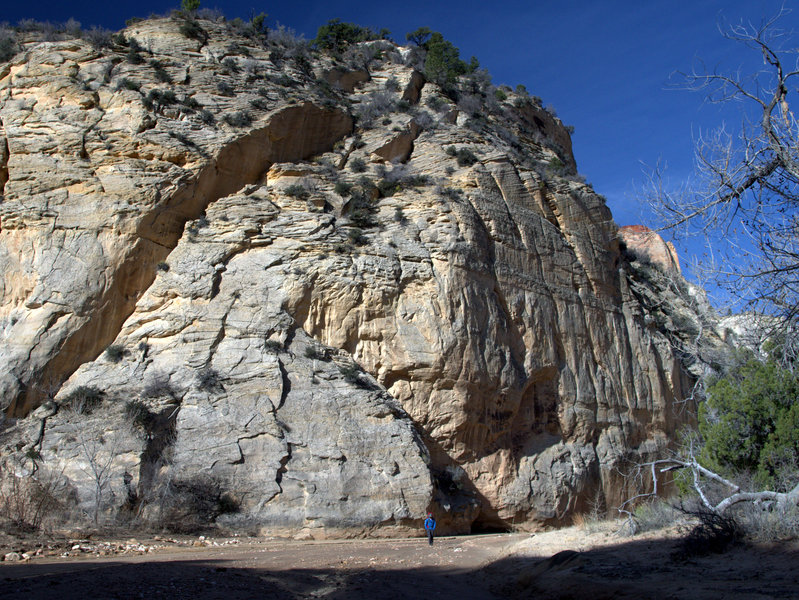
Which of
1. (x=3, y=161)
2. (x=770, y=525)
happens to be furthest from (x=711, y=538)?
(x=3, y=161)

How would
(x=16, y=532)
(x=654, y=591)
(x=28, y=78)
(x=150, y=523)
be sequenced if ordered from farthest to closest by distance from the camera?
(x=28, y=78) → (x=150, y=523) → (x=16, y=532) → (x=654, y=591)

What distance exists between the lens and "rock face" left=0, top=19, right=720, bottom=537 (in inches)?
553

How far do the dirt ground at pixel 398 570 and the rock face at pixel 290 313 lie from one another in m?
2.67

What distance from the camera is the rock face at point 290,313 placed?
14047 mm

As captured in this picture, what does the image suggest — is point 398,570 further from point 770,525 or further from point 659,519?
point 770,525

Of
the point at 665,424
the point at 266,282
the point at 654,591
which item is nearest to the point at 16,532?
the point at 266,282

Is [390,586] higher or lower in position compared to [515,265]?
lower

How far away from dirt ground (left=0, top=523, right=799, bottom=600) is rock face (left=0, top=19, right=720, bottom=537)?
2.67 metres

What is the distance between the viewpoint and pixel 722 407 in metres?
11.0

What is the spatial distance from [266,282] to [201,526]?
6919 millimetres

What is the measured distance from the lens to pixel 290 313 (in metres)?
16.8

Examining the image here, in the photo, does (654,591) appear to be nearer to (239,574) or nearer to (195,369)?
(239,574)

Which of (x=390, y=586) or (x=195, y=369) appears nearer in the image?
(x=390, y=586)

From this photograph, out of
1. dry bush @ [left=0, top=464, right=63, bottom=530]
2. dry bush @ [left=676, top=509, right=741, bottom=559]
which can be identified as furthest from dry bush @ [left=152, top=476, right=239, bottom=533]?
dry bush @ [left=676, top=509, right=741, bottom=559]
